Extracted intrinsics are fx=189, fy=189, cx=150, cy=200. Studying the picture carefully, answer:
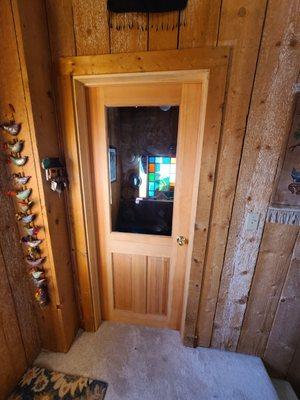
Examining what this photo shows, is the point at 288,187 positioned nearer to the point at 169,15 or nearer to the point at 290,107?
the point at 290,107

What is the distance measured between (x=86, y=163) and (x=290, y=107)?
126 cm

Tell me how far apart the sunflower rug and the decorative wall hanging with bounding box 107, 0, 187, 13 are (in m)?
2.28

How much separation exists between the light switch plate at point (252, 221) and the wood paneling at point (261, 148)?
18 mm

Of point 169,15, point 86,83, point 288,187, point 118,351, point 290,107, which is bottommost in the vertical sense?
point 118,351

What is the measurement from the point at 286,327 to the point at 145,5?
2.19 metres

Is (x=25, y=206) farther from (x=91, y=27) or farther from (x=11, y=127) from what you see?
(x=91, y=27)

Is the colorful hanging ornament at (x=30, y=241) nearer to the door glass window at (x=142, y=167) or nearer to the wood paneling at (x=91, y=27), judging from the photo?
the door glass window at (x=142, y=167)

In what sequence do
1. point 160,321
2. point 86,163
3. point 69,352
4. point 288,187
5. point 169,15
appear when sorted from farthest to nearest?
point 160,321, point 69,352, point 86,163, point 288,187, point 169,15

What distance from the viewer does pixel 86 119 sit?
4.25ft

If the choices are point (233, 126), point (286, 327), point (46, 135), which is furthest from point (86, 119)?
point (286, 327)

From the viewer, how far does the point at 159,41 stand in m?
1.02

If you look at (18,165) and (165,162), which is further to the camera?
(165,162)

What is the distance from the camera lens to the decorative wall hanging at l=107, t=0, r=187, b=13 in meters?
0.94

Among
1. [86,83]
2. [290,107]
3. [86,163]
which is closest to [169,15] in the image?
[86,83]
